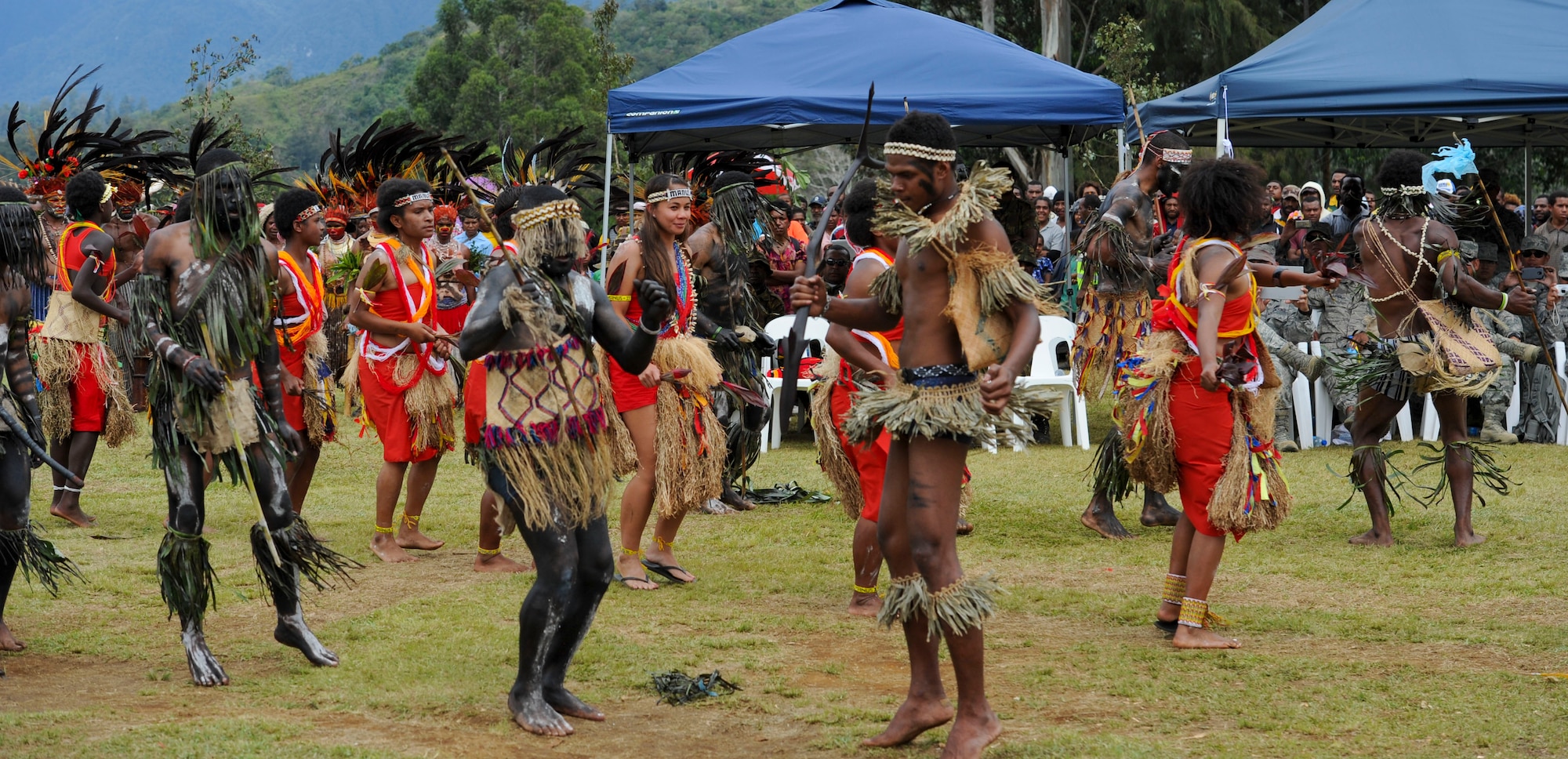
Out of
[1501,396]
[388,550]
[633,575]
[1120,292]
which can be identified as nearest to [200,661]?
[633,575]

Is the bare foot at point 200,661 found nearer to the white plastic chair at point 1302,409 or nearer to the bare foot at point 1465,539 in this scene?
the bare foot at point 1465,539

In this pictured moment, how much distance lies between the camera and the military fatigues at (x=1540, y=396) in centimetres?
1159

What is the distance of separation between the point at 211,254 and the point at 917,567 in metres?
2.94

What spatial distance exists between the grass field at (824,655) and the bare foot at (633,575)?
95mm

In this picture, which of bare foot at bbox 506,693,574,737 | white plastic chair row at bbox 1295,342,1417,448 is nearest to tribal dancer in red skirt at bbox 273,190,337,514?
bare foot at bbox 506,693,574,737

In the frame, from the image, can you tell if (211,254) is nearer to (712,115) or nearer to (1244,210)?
(1244,210)

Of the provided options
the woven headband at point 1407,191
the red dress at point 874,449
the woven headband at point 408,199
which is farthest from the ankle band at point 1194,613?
the woven headband at point 408,199

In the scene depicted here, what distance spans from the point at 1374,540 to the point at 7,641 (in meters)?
6.84

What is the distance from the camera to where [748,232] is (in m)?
7.77

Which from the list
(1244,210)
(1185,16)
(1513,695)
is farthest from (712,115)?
(1185,16)

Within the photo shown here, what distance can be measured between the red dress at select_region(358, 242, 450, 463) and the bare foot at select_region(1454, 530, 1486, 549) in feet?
18.7

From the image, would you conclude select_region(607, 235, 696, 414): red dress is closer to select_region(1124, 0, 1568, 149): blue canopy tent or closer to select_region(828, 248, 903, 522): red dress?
select_region(828, 248, 903, 522): red dress

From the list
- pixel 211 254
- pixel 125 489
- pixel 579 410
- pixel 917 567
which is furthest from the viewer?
pixel 125 489

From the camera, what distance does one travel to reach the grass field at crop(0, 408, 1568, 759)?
458cm
